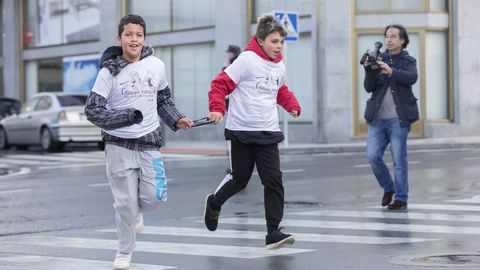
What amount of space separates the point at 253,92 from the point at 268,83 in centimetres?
14

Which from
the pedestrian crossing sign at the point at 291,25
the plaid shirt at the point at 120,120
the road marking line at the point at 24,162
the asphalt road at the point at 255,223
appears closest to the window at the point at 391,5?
the pedestrian crossing sign at the point at 291,25

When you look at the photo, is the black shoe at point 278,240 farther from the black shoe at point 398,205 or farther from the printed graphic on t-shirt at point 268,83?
the black shoe at point 398,205

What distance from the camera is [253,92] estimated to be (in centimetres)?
832

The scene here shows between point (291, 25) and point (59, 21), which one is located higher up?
point (59, 21)

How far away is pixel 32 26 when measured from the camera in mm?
38531

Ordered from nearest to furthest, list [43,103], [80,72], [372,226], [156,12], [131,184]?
[131,184] → [372,226] → [43,103] → [156,12] → [80,72]

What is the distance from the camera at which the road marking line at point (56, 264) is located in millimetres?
7453

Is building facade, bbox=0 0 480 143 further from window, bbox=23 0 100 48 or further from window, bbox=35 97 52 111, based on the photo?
window, bbox=23 0 100 48

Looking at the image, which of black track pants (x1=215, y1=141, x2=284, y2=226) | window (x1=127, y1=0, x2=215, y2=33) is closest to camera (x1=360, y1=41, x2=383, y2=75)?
black track pants (x1=215, y1=141, x2=284, y2=226)

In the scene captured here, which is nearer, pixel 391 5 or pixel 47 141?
pixel 47 141

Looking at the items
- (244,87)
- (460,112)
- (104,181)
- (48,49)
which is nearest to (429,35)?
(460,112)

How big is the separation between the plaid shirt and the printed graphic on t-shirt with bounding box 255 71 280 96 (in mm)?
932

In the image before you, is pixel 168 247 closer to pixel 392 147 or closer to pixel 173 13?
pixel 392 147

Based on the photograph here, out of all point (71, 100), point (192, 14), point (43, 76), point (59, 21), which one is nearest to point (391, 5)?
point (192, 14)
